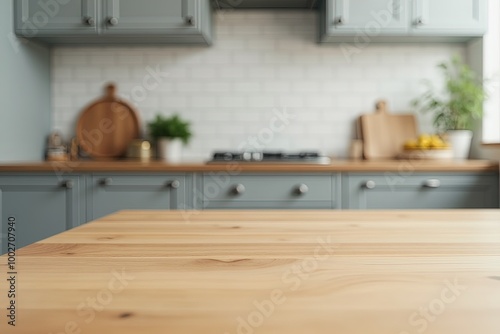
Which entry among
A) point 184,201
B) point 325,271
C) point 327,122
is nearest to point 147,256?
point 325,271

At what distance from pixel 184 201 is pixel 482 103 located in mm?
1948

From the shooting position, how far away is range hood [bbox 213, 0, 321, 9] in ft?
10.7

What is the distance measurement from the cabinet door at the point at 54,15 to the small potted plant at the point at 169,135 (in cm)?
73

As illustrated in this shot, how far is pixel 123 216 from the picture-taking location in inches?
46.2

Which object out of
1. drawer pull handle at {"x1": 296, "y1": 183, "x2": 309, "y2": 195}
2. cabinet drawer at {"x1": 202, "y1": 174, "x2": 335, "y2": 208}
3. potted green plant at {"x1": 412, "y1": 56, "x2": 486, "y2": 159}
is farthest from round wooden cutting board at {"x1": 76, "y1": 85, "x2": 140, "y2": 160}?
potted green plant at {"x1": 412, "y1": 56, "x2": 486, "y2": 159}

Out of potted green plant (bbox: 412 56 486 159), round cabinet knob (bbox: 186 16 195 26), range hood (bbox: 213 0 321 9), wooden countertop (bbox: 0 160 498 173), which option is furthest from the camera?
range hood (bbox: 213 0 321 9)

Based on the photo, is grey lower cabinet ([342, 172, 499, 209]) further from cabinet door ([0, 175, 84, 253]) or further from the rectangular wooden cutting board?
cabinet door ([0, 175, 84, 253])

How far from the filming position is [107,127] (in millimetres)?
3467

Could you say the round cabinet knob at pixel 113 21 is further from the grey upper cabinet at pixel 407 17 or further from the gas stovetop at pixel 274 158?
the grey upper cabinet at pixel 407 17

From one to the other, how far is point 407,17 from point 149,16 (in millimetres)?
1530

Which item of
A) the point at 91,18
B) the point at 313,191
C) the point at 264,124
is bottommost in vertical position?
the point at 313,191

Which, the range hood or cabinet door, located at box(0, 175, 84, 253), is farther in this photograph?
the range hood

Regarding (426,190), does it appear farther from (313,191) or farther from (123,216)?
(123,216)

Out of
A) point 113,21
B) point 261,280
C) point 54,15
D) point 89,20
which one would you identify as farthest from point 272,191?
point 261,280
